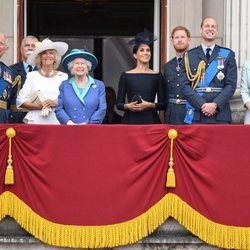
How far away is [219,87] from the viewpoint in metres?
10.1

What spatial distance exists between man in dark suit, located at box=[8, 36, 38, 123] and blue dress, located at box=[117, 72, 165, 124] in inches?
40.4

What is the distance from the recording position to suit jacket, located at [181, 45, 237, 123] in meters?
9.99

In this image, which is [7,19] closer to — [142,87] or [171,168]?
[142,87]

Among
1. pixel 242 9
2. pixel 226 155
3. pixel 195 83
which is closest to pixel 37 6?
pixel 242 9

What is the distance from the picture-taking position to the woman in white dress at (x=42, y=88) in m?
10.2

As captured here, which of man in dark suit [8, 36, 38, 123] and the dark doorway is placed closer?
man in dark suit [8, 36, 38, 123]

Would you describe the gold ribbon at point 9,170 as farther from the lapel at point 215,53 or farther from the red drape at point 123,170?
the lapel at point 215,53

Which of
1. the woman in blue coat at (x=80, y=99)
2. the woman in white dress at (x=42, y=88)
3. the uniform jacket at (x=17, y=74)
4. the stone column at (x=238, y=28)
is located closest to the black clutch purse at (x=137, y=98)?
the woman in blue coat at (x=80, y=99)

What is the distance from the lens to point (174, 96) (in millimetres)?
10477

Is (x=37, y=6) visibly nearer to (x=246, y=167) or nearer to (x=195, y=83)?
(x=195, y=83)

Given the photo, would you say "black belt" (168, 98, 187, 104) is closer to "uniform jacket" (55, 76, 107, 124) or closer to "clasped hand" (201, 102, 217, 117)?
"clasped hand" (201, 102, 217, 117)

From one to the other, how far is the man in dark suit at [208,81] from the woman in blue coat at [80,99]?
0.87 metres

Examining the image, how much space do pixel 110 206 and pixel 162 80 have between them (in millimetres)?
1760

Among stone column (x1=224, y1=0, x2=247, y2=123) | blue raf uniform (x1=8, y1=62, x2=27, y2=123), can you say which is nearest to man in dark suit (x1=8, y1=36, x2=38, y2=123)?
blue raf uniform (x1=8, y1=62, x2=27, y2=123)
